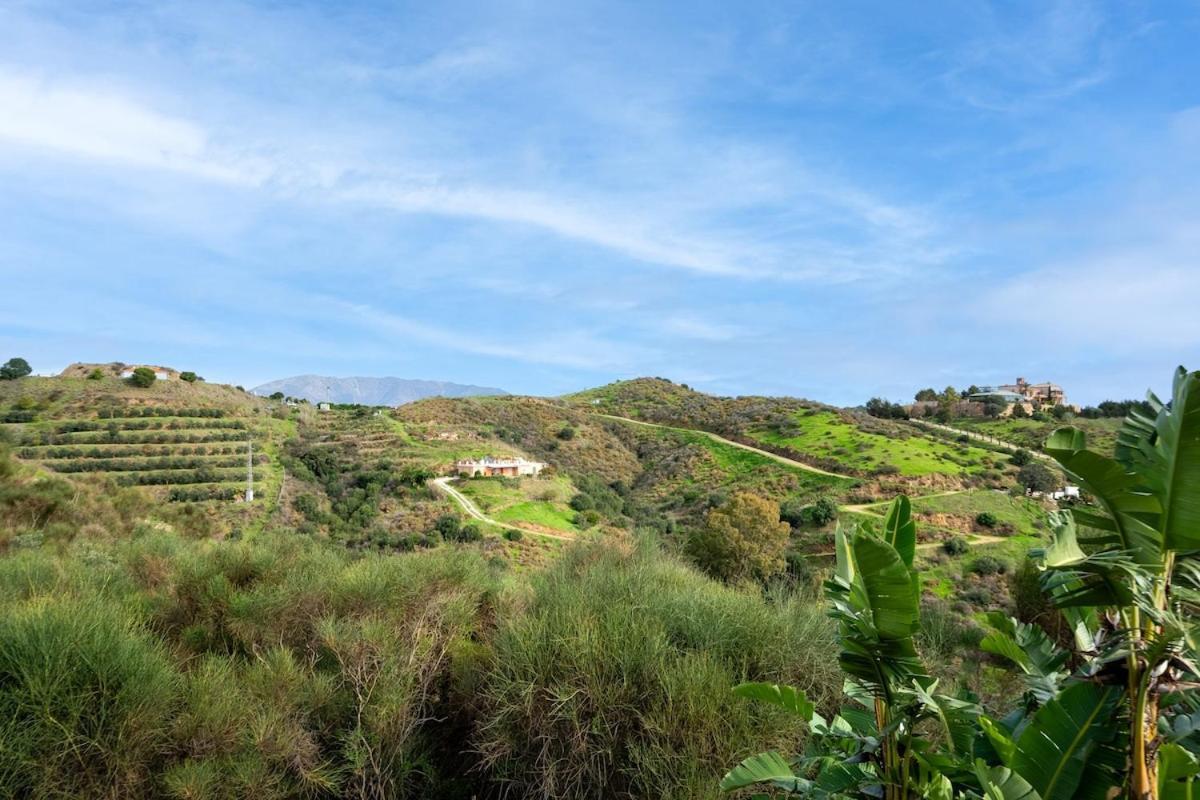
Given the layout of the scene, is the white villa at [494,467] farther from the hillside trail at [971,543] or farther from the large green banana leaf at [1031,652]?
the large green banana leaf at [1031,652]

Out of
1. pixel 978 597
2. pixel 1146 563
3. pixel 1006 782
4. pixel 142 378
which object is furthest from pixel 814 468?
pixel 142 378

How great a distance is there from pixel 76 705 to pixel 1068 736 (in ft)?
32.5

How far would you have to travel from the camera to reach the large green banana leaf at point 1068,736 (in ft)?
11.2

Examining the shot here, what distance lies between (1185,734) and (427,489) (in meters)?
42.8

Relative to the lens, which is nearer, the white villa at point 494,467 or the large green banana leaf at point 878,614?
the large green banana leaf at point 878,614

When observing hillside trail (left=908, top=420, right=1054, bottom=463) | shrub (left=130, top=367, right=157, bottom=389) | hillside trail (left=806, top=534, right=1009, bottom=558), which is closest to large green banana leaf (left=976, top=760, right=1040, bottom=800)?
hillside trail (left=806, top=534, right=1009, bottom=558)

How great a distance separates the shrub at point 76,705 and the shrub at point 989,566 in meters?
33.7

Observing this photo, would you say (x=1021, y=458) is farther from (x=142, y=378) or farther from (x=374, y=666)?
(x=142, y=378)

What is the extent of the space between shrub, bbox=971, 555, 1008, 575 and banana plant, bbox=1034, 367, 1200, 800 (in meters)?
32.5

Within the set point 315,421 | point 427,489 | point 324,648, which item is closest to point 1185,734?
point 324,648

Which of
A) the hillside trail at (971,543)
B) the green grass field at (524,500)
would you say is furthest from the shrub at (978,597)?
the green grass field at (524,500)

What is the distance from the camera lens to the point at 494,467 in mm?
48281

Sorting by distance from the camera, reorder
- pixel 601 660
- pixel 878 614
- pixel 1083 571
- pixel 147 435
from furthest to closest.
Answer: pixel 147 435
pixel 601 660
pixel 878 614
pixel 1083 571

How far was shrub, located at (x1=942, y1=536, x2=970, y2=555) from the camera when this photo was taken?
3322cm
